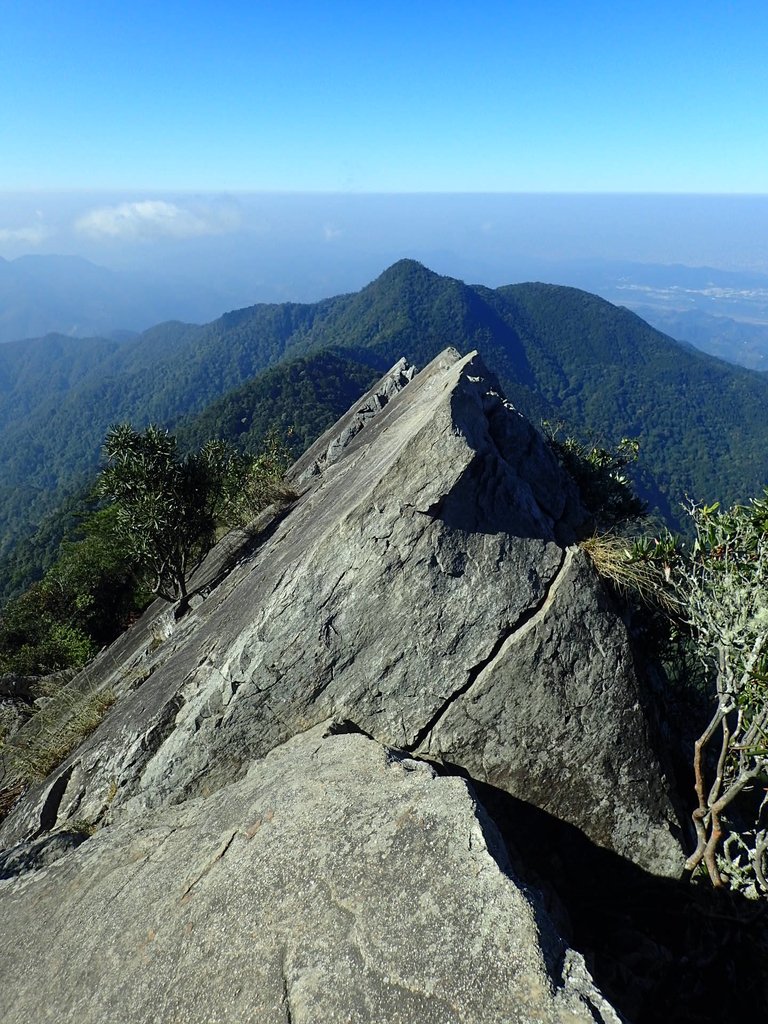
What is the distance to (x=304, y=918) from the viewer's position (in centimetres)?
571

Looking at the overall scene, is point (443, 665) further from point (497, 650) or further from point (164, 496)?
point (164, 496)

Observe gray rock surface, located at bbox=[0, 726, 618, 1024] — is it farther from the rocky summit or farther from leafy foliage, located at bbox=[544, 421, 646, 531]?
leafy foliage, located at bbox=[544, 421, 646, 531]

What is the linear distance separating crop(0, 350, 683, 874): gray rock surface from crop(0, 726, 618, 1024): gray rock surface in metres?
0.95

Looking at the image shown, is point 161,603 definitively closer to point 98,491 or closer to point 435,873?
point 98,491

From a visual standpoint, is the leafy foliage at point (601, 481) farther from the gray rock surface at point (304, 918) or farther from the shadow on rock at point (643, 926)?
the gray rock surface at point (304, 918)

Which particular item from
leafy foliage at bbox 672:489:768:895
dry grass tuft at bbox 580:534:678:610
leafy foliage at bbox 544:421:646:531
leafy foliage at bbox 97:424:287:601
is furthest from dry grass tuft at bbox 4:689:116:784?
leafy foliage at bbox 544:421:646:531

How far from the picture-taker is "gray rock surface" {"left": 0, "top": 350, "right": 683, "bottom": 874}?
8383 mm

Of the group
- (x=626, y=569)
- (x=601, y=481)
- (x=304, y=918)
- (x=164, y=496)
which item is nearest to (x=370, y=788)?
(x=304, y=918)

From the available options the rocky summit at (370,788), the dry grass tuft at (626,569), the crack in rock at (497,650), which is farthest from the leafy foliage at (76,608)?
the dry grass tuft at (626,569)

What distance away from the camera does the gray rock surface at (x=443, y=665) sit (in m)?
8.38

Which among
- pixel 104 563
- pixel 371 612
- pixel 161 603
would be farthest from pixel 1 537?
pixel 371 612

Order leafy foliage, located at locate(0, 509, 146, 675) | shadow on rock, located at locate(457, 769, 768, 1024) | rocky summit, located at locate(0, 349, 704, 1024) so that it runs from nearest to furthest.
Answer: rocky summit, located at locate(0, 349, 704, 1024)
shadow on rock, located at locate(457, 769, 768, 1024)
leafy foliage, located at locate(0, 509, 146, 675)

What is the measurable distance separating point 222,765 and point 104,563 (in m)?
20.0

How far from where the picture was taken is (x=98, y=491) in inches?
581
